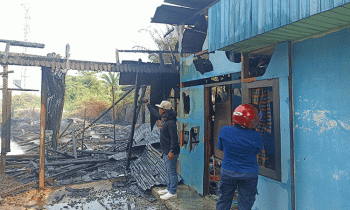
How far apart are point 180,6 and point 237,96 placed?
3.02 m

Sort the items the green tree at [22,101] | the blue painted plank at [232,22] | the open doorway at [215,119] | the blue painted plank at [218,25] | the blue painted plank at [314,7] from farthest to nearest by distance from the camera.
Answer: the green tree at [22,101]
the open doorway at [215,119]
the blue painted plank at [218,25]
the blue painted plank at [232,22]
the blue painted plank at [314,7]

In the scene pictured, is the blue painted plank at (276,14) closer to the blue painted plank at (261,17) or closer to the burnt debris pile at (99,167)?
the blue painted plank at (261,17)

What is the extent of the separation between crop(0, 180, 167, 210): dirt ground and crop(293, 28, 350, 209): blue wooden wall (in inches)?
130

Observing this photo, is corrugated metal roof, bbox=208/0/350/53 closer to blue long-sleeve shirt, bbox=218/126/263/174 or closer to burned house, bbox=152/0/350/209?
burned house, bbox=152/0/350/209

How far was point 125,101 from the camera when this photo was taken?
97.7 ft

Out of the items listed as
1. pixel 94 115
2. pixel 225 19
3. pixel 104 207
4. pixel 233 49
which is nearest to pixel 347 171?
pixel 233 49

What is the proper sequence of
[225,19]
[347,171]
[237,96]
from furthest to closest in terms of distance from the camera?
[237,96]
[225,19]
[347,171]

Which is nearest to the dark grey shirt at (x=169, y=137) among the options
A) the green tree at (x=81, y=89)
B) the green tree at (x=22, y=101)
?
the green tree at (x=81, y=89)

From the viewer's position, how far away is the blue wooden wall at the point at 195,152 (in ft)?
18.4

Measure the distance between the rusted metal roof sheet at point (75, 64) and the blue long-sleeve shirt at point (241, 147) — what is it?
14.0 ft

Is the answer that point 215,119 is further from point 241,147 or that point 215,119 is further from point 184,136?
point 241,147

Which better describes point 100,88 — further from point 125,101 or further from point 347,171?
point 347,171

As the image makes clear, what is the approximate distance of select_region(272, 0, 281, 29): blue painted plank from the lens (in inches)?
100

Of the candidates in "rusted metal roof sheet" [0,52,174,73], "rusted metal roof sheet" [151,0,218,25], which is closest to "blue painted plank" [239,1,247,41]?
"rusted metal roof sheet" [151,0,218,25]
